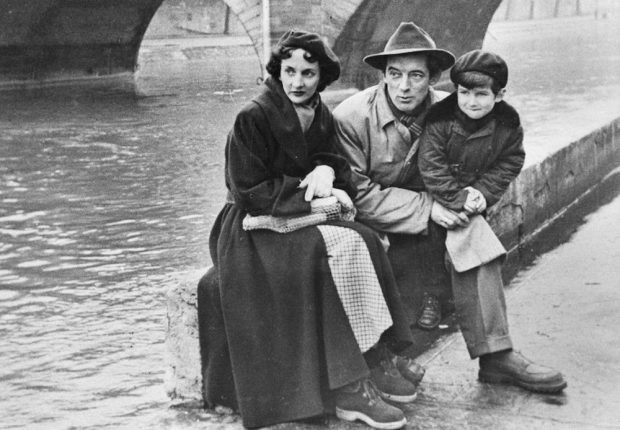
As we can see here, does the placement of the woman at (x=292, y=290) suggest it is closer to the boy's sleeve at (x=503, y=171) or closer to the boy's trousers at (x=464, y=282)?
the boy's trousers at (x=464, y=282)

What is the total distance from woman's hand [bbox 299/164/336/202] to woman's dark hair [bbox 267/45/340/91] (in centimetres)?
28

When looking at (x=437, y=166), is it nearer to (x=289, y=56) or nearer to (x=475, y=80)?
(x=475, y=80)

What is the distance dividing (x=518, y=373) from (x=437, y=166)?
79cm

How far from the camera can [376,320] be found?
2928 mm

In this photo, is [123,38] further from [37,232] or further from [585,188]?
[585,188]

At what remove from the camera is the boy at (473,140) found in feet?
11.2

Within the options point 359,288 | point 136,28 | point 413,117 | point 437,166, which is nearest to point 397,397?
point 359,288

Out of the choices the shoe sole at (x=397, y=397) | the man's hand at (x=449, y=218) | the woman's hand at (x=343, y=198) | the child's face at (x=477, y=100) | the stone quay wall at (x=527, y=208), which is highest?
the child's face at (x=477, y=100)

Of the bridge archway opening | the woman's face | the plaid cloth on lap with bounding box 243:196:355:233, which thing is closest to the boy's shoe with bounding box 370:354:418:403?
the plaid cloth on lap with bounding box 243:196:355:233

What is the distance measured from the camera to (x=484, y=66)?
338cm

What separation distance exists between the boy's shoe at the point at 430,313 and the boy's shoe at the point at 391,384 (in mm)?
652

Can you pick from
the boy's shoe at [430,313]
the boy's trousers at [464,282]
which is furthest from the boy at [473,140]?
the boy's shoe at [430,313]

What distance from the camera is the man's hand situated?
11.2 ft

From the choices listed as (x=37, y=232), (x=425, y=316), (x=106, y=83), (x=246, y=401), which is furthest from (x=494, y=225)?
(x=106, y=83)
